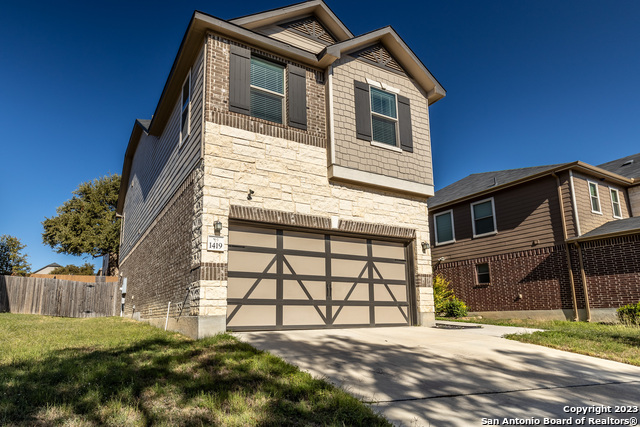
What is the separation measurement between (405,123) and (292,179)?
3.96 metres

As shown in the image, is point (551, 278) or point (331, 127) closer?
point (331, 127)

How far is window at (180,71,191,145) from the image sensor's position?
9820 mm

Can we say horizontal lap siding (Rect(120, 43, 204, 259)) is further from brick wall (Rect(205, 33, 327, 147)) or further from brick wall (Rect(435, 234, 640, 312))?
brick wall (Rect(435, 234, 640, 312))

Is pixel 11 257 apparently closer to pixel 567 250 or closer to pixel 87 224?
pixel 87 224

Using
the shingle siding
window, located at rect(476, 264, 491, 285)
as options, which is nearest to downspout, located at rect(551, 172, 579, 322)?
window, located at rect(476, 264, 491, 285)

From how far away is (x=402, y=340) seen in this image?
7562 mm

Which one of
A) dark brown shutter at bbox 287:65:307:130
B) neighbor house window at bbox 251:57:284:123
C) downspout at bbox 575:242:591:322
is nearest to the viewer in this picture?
neighbor house window at bbox 251:57:284:123

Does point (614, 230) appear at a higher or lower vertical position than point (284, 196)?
lower

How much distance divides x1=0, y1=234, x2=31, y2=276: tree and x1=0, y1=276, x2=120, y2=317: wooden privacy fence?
64.0ft

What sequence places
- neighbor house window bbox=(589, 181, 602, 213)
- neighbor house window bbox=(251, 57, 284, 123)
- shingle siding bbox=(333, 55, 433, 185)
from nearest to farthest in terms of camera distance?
neighbor house window bbox=(251, 57, 284, 123)
shingle siding bbox=(333, 55, 433, 185)
neighbor house window bbox=(589, 181, 602, 213)

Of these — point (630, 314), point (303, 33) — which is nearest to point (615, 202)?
point (630, 314)

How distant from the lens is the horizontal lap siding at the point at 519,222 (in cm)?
1543

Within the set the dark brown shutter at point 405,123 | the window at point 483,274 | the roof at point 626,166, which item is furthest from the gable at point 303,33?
the roof at point 626,166

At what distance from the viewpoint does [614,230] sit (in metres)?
13.7
